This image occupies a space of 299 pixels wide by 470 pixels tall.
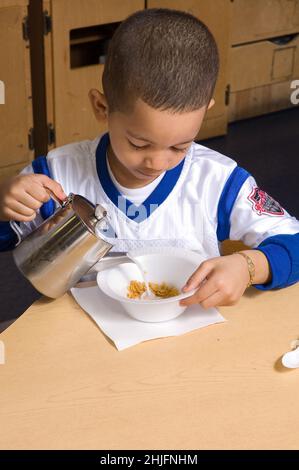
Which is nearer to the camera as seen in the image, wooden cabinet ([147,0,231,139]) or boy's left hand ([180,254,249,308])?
boy's left hand ([180,254,249,308])

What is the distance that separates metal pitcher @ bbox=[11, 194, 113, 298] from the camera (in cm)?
107

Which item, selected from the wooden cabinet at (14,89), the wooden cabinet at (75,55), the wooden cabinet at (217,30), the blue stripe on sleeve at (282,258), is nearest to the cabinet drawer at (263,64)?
the wooden cabinet at (217,30)

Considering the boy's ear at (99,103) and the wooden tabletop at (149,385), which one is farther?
the boy's ear at (99,103)

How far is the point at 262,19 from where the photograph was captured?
346cm

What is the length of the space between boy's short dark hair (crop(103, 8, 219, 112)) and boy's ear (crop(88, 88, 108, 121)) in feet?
0.21

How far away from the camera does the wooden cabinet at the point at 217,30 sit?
3006mm

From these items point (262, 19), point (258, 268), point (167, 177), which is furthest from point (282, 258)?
point (262, 19)

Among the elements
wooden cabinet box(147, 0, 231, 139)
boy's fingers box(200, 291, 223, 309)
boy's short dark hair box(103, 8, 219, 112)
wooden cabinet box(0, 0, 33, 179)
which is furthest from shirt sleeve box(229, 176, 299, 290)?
wooden cabinet box(147, 0, 231, 139)

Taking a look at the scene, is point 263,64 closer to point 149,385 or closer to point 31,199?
point 31,199

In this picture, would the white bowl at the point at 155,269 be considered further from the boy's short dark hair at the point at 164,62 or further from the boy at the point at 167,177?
the boy's short dark hair at the point at 164,62

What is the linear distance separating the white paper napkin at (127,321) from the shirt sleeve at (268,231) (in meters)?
0.12

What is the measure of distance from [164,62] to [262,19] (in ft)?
8.38

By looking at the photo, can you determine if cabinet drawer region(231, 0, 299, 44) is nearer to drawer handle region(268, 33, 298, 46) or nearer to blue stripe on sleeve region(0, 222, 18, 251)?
drawer handle region(268, 33, 298, 46)

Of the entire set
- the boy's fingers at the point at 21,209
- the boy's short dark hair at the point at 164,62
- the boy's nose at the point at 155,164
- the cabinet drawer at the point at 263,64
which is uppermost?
the boy's short dark hair at the point at 164,62
